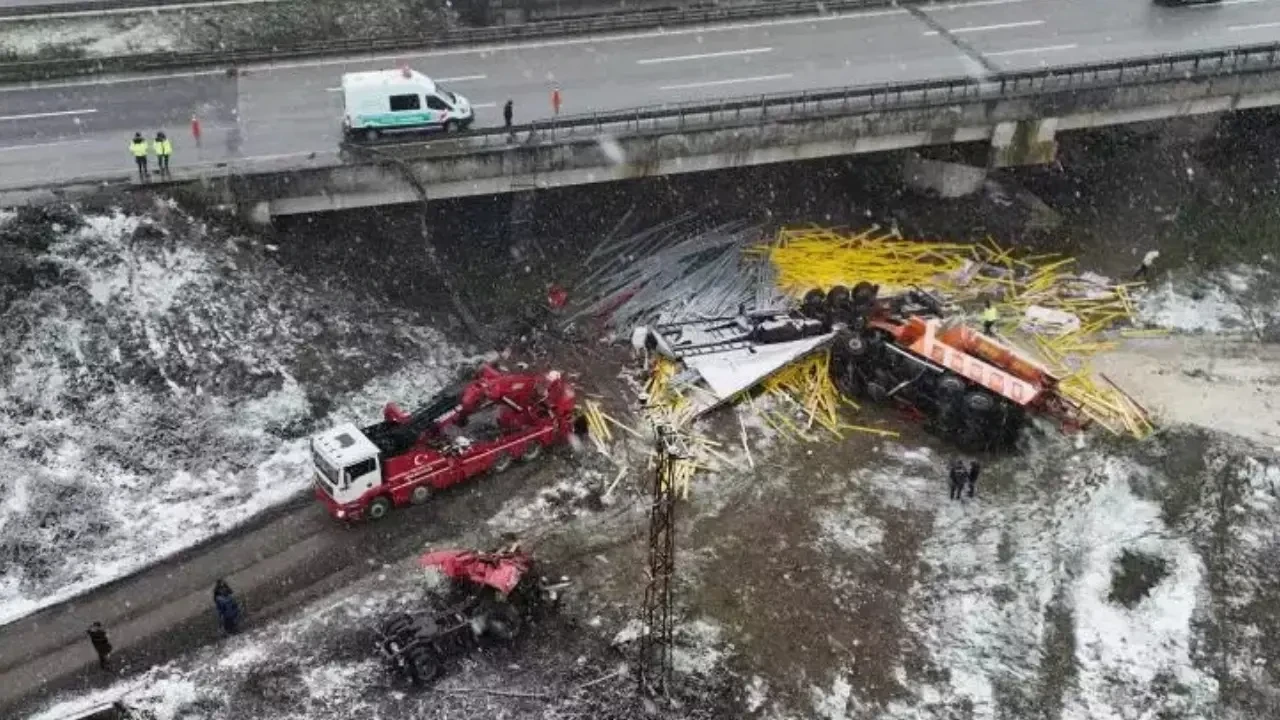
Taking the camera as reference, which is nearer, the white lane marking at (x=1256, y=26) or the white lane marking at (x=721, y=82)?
the white lane marking at (x=721, y=82)

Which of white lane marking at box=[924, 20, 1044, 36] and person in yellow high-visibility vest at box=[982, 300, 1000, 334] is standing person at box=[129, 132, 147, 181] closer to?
person in yellow high-visibility vest at box=[982, 300, 1000, 334]

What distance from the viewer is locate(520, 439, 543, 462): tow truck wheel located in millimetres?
31084

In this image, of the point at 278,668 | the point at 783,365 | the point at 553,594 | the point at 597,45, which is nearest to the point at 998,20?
the point at 597,45

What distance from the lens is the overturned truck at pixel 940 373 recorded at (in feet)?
104

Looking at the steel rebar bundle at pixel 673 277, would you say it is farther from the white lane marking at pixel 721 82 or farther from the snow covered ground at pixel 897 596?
the snow covered ground at pixel 897 596

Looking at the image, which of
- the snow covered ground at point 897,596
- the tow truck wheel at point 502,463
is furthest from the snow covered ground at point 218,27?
the snow covered ground at point 897,596

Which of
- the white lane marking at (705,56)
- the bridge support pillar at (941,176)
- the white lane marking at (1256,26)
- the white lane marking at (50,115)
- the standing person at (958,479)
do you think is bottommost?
the standing person at (958,479)

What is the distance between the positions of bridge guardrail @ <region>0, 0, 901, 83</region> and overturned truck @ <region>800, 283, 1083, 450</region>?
39.2 ft

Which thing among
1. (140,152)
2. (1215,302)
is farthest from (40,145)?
(1215,302)

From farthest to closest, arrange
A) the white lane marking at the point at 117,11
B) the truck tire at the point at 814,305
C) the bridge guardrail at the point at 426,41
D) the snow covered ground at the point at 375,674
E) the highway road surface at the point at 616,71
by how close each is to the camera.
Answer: the white lane marking at the point at 117,11, the bridge guardrail at the point at 426,41, the truck tire at the point at 814,305, the highway road surface at the point at 616,71, the snow covered ground at the point at 375,674

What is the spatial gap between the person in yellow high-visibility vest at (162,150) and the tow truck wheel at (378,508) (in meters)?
10.8

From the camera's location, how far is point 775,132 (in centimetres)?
3562

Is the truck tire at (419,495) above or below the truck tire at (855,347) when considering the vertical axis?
below

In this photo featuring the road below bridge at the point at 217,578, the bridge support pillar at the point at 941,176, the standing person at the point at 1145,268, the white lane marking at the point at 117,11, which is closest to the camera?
the road below bridge at the point at 217,578
